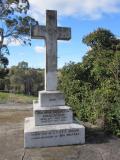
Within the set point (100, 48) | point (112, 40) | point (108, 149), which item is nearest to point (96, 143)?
point (108, 149)

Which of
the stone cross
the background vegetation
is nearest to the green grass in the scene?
the background vegetation

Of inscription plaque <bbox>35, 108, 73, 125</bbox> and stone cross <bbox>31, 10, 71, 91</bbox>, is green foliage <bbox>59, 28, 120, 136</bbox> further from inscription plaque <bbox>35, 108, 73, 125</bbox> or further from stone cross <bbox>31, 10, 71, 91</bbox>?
stone cross <bbox>31, 10, 71, 91</bbox>

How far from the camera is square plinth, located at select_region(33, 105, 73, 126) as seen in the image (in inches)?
307

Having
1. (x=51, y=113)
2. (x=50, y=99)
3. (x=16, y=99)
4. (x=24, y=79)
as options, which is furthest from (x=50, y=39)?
(x=24, y=79)

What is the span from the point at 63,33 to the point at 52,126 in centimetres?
253

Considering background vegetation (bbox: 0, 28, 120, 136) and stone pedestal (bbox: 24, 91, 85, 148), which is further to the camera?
background vegetation (bbox: 0, 28, 120, 136)

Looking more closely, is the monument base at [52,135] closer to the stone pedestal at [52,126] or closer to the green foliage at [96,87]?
the stone pedestal at [52,126]

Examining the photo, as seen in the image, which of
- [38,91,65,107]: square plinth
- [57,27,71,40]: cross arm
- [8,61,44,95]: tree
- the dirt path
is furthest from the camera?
[8,61,44,95]: tree

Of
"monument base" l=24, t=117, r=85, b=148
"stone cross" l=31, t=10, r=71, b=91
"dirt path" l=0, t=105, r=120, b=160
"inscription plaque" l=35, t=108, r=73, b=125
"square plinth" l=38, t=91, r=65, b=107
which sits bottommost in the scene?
"dirt path" l=0, t=105, r=120, b=160

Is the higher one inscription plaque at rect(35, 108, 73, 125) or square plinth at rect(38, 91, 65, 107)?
square plinth at rect(38, 91, 65, 107)

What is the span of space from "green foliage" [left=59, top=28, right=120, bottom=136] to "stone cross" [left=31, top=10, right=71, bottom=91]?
5.25ft

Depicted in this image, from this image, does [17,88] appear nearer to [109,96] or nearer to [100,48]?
[100,48]

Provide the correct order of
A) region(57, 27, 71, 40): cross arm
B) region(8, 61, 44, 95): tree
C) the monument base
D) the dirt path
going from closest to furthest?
the dirt path < the monument base < region(57, 27, 71, 40): cross arm < region(8, 61, 44, 95): tree

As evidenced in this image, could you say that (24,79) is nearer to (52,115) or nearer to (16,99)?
(16,99)
